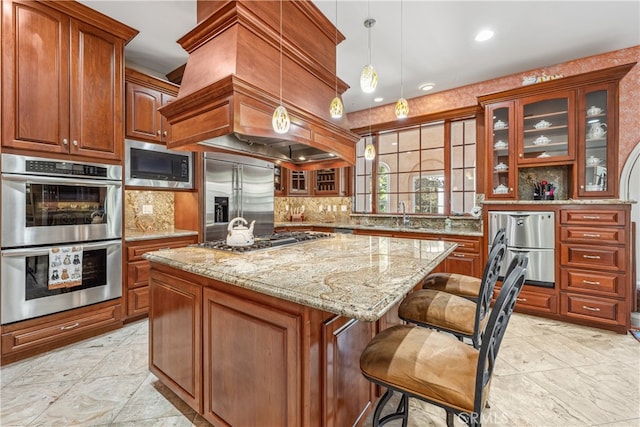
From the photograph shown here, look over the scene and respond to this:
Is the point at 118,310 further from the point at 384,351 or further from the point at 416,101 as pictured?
the point at 416,101

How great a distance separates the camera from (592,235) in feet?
9.18

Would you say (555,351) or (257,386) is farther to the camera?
(555,351)

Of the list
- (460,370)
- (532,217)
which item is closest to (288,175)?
(532,217)

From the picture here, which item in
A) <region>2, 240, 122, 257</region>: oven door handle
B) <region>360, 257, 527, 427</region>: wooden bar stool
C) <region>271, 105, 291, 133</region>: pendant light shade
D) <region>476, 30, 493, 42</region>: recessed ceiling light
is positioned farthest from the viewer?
<region>476, 30, 493, 42</region>: recessed ceiling light

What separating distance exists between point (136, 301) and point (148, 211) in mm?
1163

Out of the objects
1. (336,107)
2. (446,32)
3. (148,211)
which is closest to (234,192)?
(148,211)

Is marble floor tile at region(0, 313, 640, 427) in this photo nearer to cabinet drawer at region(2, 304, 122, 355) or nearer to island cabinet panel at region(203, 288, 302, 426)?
cabinet drawer at region(2, 304, 122, 355)

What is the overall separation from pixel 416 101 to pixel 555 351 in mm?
3596

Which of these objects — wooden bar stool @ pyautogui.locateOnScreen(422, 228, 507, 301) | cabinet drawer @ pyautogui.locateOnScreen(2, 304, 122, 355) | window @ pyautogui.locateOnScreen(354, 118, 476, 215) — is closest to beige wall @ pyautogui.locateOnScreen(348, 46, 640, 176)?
window @ pyautogui.locateOnScreen(354, 118, 476, 215)

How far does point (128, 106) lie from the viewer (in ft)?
9.67

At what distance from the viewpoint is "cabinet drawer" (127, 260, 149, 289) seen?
2.85 meters

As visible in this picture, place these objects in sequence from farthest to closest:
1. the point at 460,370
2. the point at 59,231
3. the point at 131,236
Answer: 1. the point at 131,236
2. the point at 59,231
3. the point at 460,370

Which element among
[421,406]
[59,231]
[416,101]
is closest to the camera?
[421,406]

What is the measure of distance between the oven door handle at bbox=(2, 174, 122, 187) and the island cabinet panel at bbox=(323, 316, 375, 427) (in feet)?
8.57
